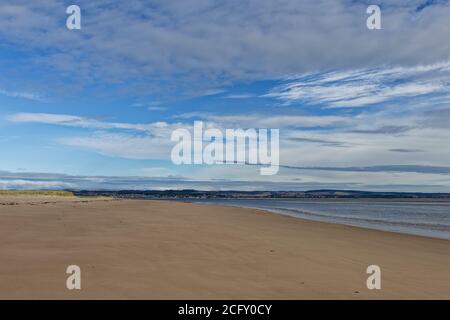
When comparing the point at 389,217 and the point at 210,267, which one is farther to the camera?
the point at 389,217

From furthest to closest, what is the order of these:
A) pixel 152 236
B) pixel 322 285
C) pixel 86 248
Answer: pixel 152 236 → pixel 86 248 → pixel 322 285

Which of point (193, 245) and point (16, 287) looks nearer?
point (16, 287)

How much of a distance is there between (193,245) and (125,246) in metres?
2.02

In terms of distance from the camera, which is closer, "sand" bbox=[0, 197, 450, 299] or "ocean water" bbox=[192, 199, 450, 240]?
"sand" bbox=[0, 197, 450, 299]

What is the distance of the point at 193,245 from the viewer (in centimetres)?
1317

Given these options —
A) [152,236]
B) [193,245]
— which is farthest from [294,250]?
[152,236]

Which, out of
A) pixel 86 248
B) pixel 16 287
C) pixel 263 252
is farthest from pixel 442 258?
pixel 16 287

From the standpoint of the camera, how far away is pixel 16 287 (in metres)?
7.56

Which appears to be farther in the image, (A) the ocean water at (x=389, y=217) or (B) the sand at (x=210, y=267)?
(A) the ocean water at (x=389, y=217)

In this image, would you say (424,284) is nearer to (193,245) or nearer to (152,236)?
(193,245)
